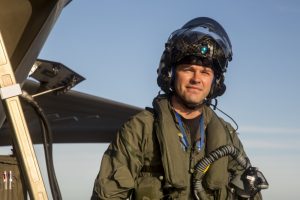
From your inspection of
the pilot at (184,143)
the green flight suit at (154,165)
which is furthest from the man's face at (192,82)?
the green flight suit at (154,165)

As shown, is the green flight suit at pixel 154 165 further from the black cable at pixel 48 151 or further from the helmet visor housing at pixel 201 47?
the black cable at pixel 48 151

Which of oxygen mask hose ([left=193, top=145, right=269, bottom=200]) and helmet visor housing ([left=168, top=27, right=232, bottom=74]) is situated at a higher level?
helmet visor housing ([left=168, top=27, right=232, bottom=74])

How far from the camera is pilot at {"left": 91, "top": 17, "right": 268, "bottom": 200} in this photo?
11.7ft

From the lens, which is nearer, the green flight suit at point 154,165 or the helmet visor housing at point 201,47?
the green flight suit at point 154,165

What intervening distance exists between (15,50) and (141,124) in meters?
1.04

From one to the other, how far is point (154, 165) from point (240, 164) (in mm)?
541

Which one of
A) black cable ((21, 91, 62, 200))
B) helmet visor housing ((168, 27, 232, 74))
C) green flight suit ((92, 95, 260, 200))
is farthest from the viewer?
helmet visor housing ((168, 27, 232, 74))

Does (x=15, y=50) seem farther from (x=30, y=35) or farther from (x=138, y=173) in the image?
(x=138, y=173)

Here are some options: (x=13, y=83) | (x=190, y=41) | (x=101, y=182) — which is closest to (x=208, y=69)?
(x=190, y=41)

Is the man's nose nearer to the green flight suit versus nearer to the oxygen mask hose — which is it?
the green flight suit

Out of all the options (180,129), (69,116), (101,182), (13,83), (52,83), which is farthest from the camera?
(69,116)

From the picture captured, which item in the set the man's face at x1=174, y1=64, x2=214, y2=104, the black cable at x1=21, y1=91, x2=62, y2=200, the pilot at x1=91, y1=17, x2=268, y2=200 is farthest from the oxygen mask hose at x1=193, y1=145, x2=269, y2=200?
the black cable at x1=21, y1=91, x2=62, y2=200

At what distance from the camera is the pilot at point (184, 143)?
3.56 m

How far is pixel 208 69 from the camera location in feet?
12.8
